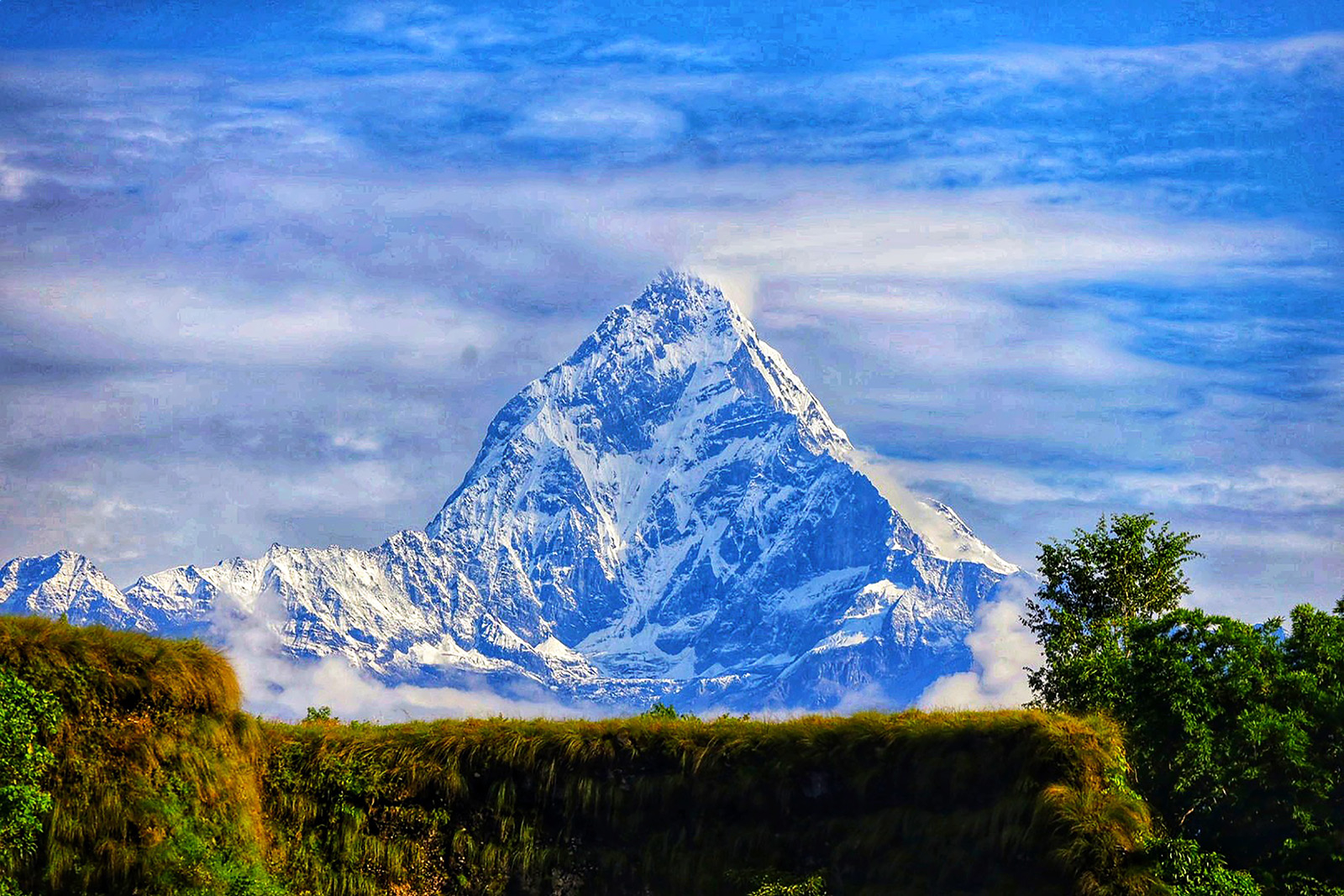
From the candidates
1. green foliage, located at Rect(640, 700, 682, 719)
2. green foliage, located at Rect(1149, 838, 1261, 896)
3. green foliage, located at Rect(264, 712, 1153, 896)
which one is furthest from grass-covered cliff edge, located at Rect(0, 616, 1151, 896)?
green foliage, located at Rect(640, 700, 682, 719)

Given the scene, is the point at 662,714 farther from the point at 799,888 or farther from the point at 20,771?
the point at 20,771

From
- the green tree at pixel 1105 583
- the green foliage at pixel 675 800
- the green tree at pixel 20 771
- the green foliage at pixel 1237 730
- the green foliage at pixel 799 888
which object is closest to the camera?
the green tree at pixel 20 771

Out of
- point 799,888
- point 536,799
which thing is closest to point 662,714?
point 536,799

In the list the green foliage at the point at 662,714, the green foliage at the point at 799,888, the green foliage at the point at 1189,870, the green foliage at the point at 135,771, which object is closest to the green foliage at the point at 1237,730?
the green foliage at the point at 1189,870

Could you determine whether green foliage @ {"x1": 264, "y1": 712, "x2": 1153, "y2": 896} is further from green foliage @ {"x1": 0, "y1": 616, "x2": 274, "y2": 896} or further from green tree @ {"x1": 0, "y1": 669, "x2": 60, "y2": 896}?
green tree @ {"x1": 0, "y1": 669, "x2": 60, "y2": 896}

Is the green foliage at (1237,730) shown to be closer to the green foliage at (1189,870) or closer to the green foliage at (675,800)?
the green foliage at (1189,870)

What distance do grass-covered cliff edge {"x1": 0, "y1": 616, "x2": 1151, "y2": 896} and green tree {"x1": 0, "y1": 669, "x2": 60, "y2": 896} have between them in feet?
0.35

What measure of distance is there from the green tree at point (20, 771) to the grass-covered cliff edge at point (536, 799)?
11 cm

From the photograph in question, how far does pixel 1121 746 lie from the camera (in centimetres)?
1828

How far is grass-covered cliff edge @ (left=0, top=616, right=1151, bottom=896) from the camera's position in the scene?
1758cm

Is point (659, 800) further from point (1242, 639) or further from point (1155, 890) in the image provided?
point (1242, 639)

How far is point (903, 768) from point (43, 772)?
976 cm

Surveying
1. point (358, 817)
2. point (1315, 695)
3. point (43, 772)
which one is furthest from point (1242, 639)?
point (43, 772)

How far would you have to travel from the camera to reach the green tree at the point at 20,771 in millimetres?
17016
